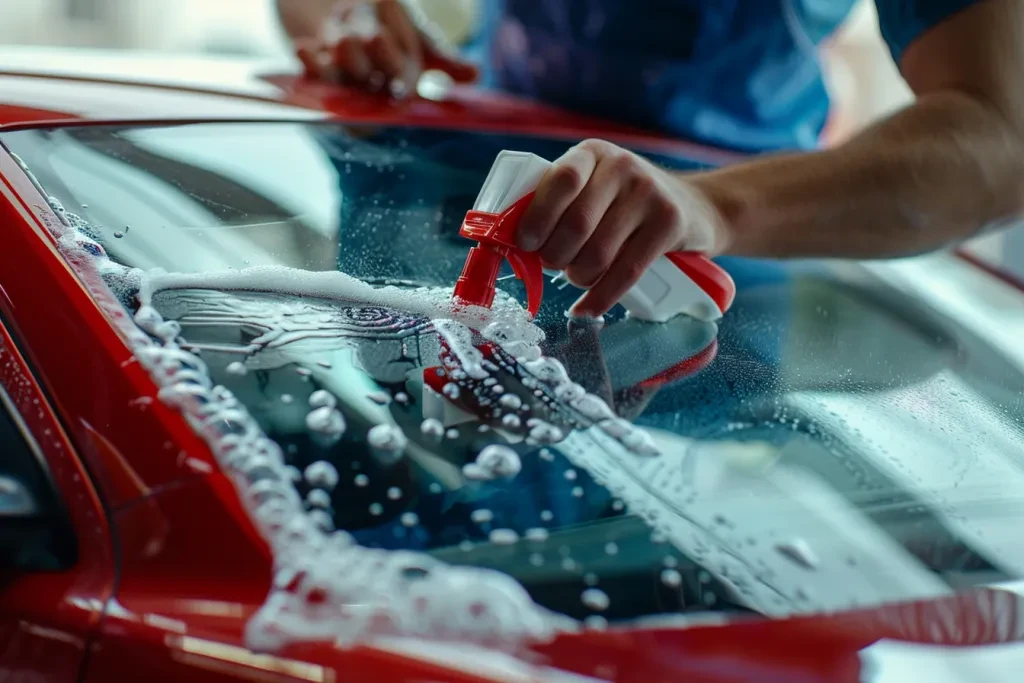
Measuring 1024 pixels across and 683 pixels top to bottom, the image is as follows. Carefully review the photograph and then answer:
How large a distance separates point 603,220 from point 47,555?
1.44 ft

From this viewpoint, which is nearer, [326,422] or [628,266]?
[326,422]

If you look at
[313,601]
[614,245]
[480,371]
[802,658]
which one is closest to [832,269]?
[614,245]

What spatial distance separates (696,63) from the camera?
1.44 meters

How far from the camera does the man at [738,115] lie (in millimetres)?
772

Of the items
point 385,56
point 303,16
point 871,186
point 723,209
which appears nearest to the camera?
point 723,209

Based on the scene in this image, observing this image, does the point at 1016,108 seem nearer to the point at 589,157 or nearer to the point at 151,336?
the point at 589,157

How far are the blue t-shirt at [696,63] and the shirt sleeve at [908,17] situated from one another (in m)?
0.19

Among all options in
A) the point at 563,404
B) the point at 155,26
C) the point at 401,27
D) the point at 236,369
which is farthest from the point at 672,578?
the point at 155,26

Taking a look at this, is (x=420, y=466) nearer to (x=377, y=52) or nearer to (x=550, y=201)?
(x=550, y=201)

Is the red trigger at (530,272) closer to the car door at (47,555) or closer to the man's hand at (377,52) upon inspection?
the car door at (47,555)

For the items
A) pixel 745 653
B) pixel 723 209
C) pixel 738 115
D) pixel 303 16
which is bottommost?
pixel 745 653

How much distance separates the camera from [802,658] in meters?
0.47

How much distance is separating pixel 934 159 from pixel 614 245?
1.51ft

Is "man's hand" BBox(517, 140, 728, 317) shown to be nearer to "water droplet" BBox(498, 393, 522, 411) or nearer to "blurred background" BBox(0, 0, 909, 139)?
"water droplet" BBox(498, 393, 522, 411)
